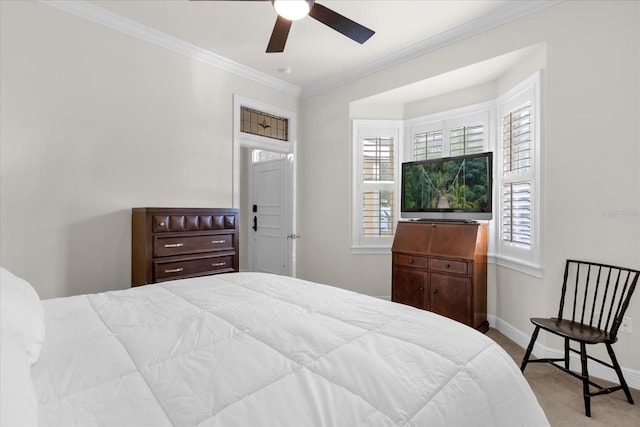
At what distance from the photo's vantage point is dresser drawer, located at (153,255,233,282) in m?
2.66

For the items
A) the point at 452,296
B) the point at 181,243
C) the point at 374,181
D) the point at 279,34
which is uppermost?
the point at 279,34

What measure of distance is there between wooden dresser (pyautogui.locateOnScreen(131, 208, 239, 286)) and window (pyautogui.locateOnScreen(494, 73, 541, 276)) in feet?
8.79

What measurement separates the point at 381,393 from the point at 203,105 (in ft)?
11.1

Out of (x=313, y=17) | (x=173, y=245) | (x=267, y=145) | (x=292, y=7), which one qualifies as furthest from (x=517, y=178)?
(x=173, y=245)

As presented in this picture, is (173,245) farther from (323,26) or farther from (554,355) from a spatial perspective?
(554,355)

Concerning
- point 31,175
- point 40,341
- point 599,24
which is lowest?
point 40,341

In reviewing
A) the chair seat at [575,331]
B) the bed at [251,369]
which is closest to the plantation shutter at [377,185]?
the chair seat at [575,331]

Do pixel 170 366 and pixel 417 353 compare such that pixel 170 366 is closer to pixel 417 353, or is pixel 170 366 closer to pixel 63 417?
pixel 63 417

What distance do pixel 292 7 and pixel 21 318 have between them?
149 cm

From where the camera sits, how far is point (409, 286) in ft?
10.9

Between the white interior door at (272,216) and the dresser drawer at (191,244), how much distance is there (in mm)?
1351

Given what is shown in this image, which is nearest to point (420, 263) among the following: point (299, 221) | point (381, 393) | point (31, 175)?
point (299, 221)

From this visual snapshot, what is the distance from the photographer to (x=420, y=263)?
3.23 meters

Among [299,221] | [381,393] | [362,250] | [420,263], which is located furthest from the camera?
[299,221]
